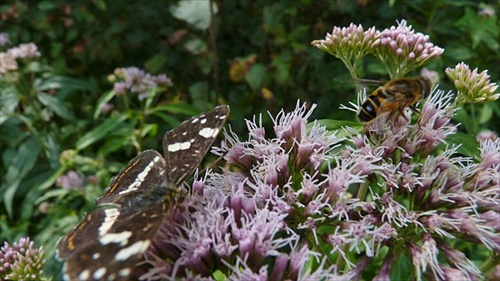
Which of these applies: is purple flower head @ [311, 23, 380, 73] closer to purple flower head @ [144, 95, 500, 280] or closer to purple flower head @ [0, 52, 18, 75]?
purple flower head @ [144, 95, 500, 280]

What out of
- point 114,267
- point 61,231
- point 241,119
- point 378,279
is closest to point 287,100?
point 241,119

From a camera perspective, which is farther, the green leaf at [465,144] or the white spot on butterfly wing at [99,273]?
the green leaf at [465,144]

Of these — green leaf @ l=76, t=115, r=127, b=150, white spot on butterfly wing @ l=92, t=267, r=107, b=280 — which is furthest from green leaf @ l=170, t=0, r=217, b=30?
white spot on butterfly wing @ l=92, t=267, r=107, b=280

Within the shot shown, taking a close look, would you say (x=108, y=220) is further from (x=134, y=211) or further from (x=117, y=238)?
(x=117, y=238)

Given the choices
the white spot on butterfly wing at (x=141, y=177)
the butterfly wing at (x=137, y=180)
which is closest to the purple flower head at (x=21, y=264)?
the butterfly wing at (x=137, y=180)

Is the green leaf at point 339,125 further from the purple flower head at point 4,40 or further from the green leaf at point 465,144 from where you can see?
the purple flower head at point 4,40

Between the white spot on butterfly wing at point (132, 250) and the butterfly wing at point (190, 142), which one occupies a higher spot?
the butterfly wing at point (190, 142)

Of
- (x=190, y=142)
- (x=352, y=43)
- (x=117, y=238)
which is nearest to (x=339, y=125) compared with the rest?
(x=352, y=43)
